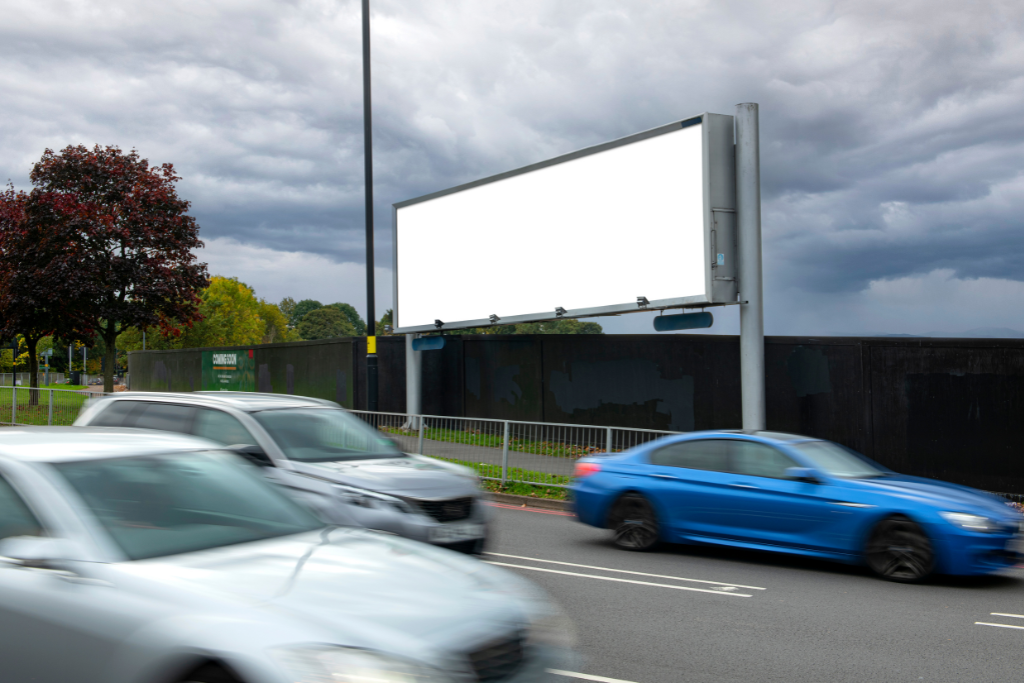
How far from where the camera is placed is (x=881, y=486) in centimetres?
795

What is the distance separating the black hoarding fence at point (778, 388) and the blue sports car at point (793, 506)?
5487 millimetres

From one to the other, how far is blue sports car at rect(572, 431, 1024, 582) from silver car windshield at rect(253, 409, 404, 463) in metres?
2.82

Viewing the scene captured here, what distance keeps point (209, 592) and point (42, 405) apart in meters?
23.6

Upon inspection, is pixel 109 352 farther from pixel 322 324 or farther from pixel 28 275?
pixel 322 324

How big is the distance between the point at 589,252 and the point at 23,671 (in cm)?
1418

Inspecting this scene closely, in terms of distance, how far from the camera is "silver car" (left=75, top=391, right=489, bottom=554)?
6.79 meters

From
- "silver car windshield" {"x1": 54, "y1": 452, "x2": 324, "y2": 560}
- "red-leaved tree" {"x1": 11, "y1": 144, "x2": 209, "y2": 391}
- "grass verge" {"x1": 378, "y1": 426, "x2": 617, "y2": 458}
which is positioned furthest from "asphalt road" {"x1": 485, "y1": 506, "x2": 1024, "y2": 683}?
"red-leaved tree" {"x1": 11, "y1": 144, "x2": 209, "y2": 391}

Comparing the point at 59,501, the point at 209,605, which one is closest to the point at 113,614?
the point at 209,605

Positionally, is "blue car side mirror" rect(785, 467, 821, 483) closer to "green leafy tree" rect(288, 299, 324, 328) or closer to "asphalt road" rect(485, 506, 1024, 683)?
"asphalt road" rect(485, 506, 1024, 683)

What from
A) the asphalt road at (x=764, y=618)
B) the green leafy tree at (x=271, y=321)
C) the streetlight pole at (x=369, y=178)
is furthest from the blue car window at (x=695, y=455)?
the green leafy tree at (x=271, y=321)

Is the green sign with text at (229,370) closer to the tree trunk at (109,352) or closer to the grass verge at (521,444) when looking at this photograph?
the tree trunk at (109,352)

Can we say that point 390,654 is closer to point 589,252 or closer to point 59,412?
point 589,252

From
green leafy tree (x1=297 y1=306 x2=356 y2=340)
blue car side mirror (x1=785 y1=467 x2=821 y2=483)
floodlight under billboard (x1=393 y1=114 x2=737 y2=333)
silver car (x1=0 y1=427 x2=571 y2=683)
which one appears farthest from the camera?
green leafy tree (x1=297 y1=306 x2=356 y2=340)

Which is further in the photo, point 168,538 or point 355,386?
point 355,386
